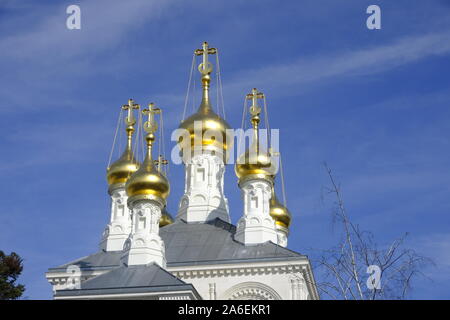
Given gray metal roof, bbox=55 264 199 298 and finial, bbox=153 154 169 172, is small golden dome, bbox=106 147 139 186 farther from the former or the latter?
gray metal roof, bbox=55 264 199 298

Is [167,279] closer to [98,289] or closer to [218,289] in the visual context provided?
[98,289]

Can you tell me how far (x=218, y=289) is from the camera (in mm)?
28031

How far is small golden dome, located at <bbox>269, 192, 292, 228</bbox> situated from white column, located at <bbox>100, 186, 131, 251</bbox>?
6146 millimetres

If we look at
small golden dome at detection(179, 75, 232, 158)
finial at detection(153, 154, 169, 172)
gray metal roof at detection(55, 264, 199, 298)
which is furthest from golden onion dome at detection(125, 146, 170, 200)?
finial at detection(153, 154, 169, 172)

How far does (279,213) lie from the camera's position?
35312 millimetres

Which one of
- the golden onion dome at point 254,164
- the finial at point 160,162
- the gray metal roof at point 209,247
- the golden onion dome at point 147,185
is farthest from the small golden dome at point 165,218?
the golden onion dome at point 147,185

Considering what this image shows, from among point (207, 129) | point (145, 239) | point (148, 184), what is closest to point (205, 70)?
point (207, 129)

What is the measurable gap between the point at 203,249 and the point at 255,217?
207cm

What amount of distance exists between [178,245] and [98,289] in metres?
5.22

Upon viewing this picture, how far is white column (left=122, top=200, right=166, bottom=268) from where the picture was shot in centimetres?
2647

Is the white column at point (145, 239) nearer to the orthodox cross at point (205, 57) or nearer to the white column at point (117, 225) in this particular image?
the white column at point (117, 225)
